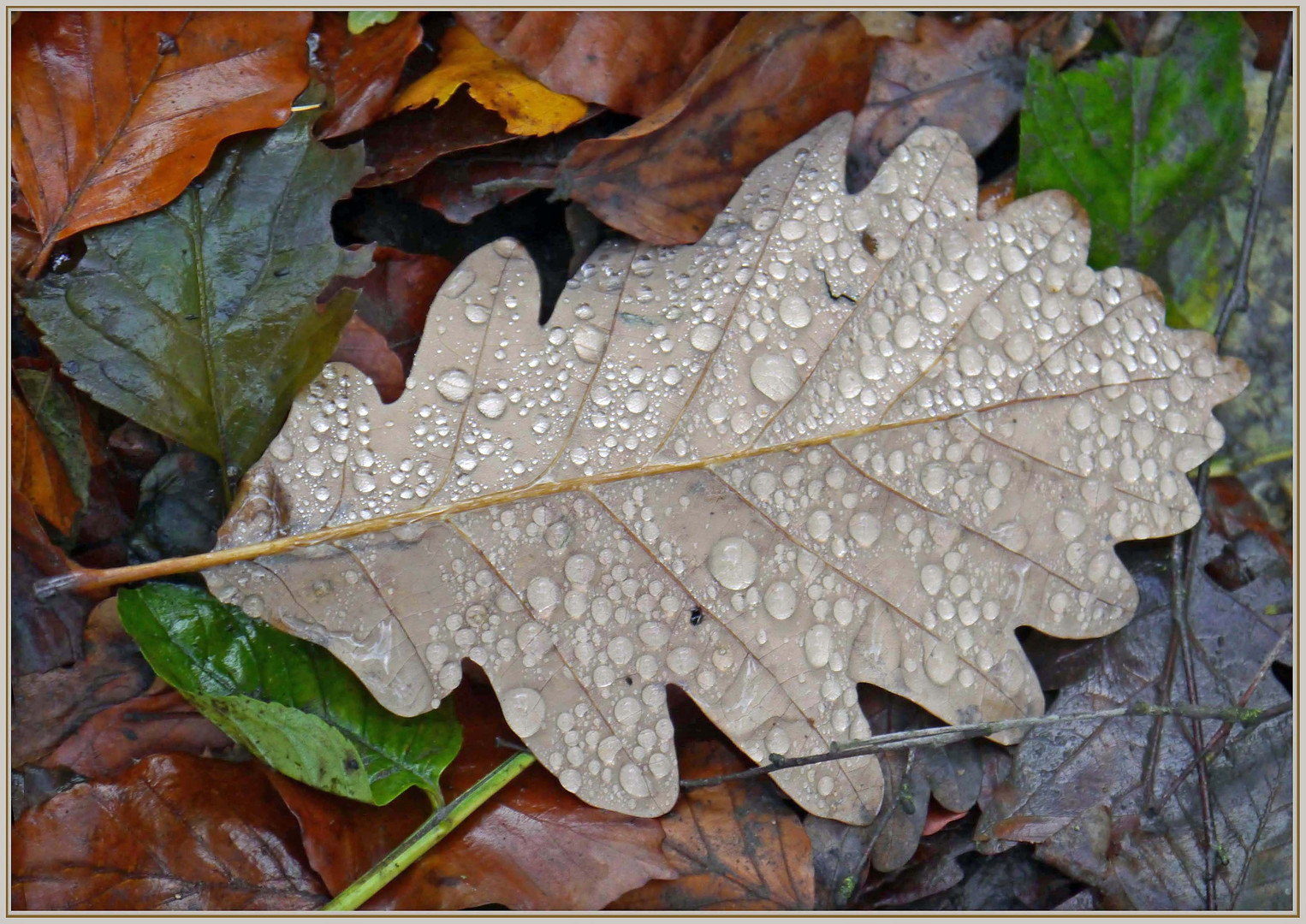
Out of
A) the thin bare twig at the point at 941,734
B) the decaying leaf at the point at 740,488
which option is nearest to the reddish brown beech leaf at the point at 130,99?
the decaying leaf at the point at 740,488

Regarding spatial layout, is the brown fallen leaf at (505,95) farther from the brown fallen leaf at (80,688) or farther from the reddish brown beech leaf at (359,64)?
the brown fallen leaf at (80,688)

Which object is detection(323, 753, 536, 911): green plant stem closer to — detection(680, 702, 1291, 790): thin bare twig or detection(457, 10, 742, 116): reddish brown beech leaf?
detection(680, 702, 1291, 790): thin bare twig

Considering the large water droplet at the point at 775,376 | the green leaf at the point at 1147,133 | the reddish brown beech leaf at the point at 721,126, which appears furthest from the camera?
the green leaf at the point at 1147,133

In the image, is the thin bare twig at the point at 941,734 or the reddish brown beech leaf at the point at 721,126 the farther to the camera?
the reddish brown beech leaf at the point at 721,126

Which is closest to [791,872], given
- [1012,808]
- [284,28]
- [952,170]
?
[1012,808]

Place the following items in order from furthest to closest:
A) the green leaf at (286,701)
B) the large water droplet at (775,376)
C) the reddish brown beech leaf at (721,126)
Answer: the reddish brown beech leaf at (721,126)
the large water droplet at (775,376)
the green leaf at (286,701)

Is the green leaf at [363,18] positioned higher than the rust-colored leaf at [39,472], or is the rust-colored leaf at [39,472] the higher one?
the green leaf at [363,18]

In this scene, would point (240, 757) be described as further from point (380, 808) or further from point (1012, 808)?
point (1012, 808)
